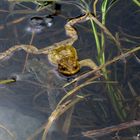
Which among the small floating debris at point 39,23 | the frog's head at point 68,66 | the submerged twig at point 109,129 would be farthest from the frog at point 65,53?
the submerged twig at point 109,129

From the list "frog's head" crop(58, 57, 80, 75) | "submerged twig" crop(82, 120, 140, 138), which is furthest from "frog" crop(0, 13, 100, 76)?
"submerged twig" crop(82, 120, 140, 138)

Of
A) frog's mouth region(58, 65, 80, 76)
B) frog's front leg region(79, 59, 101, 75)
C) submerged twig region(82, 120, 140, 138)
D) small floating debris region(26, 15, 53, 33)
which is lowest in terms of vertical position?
submerged twig region(82, 120, 140, 138)

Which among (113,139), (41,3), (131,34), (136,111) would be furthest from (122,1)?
(113,139)

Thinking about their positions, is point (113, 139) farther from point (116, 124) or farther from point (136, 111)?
point (136, 111)

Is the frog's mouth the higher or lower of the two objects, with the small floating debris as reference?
lower

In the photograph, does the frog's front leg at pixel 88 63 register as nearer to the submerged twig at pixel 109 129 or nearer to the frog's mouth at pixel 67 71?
the frog's mouth at pixel 67 71

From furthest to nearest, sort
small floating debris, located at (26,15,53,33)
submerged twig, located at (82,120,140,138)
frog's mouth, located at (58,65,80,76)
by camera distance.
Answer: small floating debris, located at (26,15,53,33) → frog's mouth, located at (58,65,80,76) → submerged twig, located at (82,120,140,138)

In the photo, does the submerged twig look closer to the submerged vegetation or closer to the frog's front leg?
the submerged vegetation

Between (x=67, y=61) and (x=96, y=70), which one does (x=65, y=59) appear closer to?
(x=67, y=61)
